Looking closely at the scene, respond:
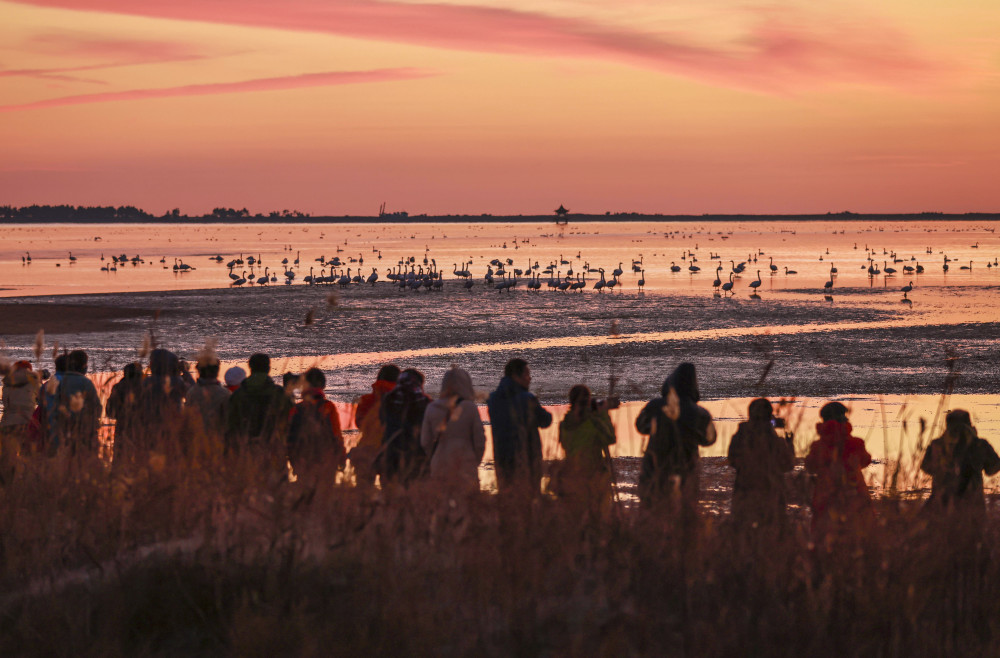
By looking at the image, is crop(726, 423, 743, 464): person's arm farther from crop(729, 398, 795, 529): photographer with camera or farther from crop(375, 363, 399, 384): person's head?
crop(375, 363, 399, 384): person's head

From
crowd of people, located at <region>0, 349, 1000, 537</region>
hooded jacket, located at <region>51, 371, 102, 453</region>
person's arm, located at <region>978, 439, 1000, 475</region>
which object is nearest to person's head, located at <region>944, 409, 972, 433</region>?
crowd of people, located at <region>0, 349, 1000, 537</region>

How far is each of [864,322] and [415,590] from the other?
30538 mm

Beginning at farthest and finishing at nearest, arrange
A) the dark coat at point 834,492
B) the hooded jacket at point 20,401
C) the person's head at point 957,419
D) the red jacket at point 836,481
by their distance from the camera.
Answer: the hooded jacket at point 20,401, the person's head at point 957,419, the red jacket at point 836,481, the dark coat at point 834,492

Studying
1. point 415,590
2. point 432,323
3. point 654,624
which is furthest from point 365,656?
point 432,323

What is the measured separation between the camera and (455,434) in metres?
7.29

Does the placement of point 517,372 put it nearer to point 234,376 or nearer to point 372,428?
point 372,428

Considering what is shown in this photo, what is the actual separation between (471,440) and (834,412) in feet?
7.79

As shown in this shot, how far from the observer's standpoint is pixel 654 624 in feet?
14.7

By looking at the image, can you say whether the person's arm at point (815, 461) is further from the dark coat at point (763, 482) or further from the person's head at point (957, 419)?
the person's head at point (957, 419)

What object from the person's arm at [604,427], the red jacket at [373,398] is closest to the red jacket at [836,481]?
the person's arm at [604,427]

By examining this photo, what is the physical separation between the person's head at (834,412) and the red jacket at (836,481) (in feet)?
1.00

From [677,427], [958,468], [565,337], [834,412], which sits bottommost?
[565,337]

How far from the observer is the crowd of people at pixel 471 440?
17.9 feet

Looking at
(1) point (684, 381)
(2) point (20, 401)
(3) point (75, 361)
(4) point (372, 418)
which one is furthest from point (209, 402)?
(1) point (684, 381)
